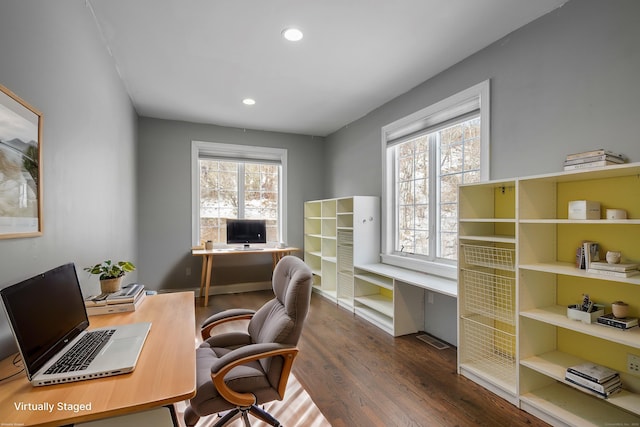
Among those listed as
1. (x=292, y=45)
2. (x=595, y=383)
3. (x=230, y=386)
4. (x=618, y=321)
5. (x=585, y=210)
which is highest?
(x=292, y=45)

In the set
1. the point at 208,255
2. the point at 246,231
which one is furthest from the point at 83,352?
the point at 246,231

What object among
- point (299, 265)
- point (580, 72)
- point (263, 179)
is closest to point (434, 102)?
point (580, 72)

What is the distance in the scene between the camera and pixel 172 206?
189 inches

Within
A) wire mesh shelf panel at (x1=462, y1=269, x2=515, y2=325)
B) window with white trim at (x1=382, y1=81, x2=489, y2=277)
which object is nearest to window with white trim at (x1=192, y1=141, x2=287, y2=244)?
window with white trim at (x1=382, y1=81, x2=489, y2=277)

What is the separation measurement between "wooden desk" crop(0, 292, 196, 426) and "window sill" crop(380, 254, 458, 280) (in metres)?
2.53

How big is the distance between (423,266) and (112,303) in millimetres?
2855

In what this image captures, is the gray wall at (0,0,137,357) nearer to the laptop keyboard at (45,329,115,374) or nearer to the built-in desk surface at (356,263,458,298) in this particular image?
the laptop keyboard at (45,329,115,374)

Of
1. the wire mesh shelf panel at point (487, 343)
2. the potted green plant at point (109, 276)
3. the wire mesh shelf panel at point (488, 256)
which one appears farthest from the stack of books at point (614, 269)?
the potted green plant at point (109, 276)

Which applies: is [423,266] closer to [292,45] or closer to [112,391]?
[292,45]

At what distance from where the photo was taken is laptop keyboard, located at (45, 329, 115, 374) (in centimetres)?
108

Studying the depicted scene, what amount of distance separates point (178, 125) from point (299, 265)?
4.02 meters

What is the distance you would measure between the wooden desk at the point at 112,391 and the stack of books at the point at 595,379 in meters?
2.08

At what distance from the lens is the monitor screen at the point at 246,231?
16.3 feet

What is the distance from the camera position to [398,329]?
3.28 m
